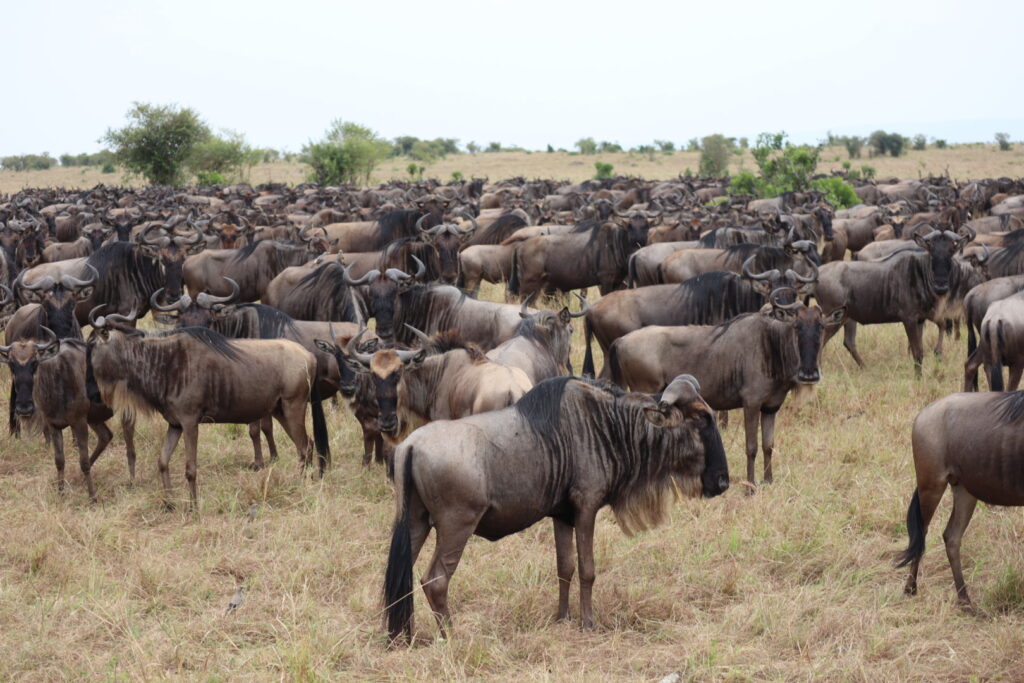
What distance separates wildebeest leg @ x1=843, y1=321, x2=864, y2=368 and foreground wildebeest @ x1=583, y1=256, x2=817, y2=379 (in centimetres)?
175

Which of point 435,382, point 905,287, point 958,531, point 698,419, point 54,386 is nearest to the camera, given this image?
point 698,419

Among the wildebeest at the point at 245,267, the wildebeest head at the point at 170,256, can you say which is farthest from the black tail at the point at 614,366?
the wildebeest at the point at 245,267

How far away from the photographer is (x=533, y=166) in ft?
181

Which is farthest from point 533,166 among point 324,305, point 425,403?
point 425,403

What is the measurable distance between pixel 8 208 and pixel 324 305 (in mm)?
17512

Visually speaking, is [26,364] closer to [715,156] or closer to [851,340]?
[851,340]

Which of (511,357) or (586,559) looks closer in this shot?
(586,559)

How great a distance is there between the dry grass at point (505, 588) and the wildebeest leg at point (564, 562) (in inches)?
4.6

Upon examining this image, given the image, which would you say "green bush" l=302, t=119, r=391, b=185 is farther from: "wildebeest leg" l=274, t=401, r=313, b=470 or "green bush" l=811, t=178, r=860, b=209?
"wildebeest leg" l=274, t=401, r=313, b=470

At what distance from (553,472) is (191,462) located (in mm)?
3163

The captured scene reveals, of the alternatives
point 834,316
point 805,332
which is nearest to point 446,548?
point 805,332

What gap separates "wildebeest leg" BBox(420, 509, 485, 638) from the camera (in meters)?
4.57

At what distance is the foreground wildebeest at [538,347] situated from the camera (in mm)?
7012

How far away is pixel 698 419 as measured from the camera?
4887mm
